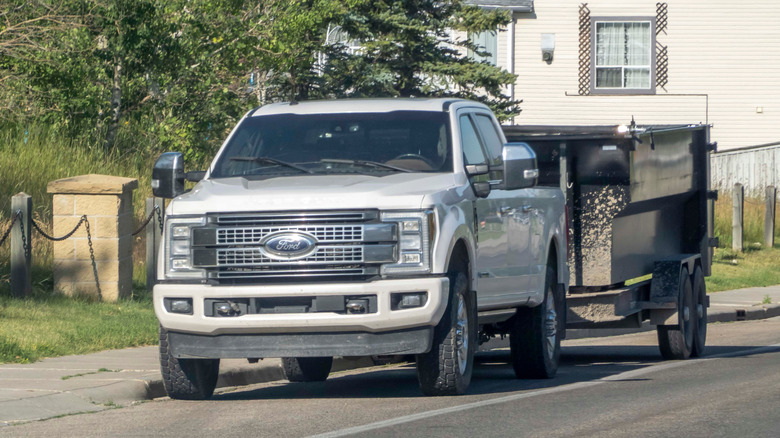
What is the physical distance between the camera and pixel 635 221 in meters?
13.6

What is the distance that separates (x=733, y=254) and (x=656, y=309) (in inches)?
558

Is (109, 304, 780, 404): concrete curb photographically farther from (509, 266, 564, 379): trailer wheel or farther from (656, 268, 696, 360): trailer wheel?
(656, 268, 696, 360): trailer wheel

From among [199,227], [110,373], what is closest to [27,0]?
[110,373]

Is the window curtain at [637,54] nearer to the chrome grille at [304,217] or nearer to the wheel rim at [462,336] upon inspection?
the wheel rim at [462,336]

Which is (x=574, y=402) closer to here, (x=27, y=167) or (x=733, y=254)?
(x=27, y=167)

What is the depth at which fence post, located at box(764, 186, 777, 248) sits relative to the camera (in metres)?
28.3

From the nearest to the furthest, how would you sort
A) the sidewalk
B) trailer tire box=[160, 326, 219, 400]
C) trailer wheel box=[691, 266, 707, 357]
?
the sidewalk → trailer tire box=[160, 326, 219, 400] → trailer wheel box=[691, 266, 707, 357]

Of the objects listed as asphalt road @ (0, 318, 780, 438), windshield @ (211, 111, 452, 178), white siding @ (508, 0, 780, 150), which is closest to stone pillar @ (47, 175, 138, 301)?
asphalt road @ (0, 318, 780, 438)

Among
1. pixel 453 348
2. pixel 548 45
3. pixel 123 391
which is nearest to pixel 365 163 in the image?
pixel 453 348

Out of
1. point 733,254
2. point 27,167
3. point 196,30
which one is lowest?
point 733,254

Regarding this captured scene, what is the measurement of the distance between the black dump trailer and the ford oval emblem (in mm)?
4600

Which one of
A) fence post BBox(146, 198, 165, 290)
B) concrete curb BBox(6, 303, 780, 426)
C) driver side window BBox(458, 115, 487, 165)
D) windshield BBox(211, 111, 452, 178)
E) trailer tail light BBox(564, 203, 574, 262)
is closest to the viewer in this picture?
concrete curb BBox(6, 303, 780, 426)

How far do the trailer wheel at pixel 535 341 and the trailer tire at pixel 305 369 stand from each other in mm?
1711

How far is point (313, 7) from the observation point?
22.7 meters
